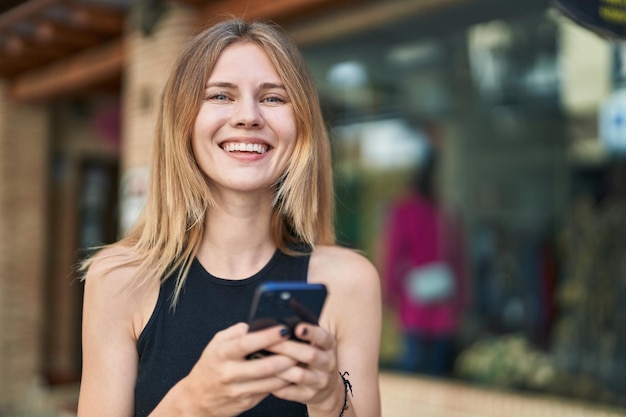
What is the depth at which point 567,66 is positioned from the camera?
21.9ft

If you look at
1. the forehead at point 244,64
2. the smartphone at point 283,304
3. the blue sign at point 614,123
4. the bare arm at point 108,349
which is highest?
the blue sign at point 614,123

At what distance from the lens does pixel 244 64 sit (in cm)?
151

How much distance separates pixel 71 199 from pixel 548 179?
215 inches

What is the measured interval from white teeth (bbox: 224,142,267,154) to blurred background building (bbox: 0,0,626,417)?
3.12 metres

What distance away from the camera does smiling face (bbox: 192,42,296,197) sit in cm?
149

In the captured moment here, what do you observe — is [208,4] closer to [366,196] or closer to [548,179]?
[366,196]

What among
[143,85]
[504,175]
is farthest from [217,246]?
[504,175]

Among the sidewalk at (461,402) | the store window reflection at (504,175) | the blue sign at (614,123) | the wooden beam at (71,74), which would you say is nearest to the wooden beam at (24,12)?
the wooden beam at (71,74)

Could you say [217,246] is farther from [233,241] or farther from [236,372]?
[236,372]

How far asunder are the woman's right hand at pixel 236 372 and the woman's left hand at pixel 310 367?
0.5 inches

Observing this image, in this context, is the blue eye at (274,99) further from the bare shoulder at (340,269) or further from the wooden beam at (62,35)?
the wooden beam at (62,35)

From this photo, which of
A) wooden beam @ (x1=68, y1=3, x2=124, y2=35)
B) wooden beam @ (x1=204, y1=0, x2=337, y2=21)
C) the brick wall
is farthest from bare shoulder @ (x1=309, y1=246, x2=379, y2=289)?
the brick wall

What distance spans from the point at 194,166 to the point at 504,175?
7157mm

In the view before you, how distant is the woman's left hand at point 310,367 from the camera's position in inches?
43.6
